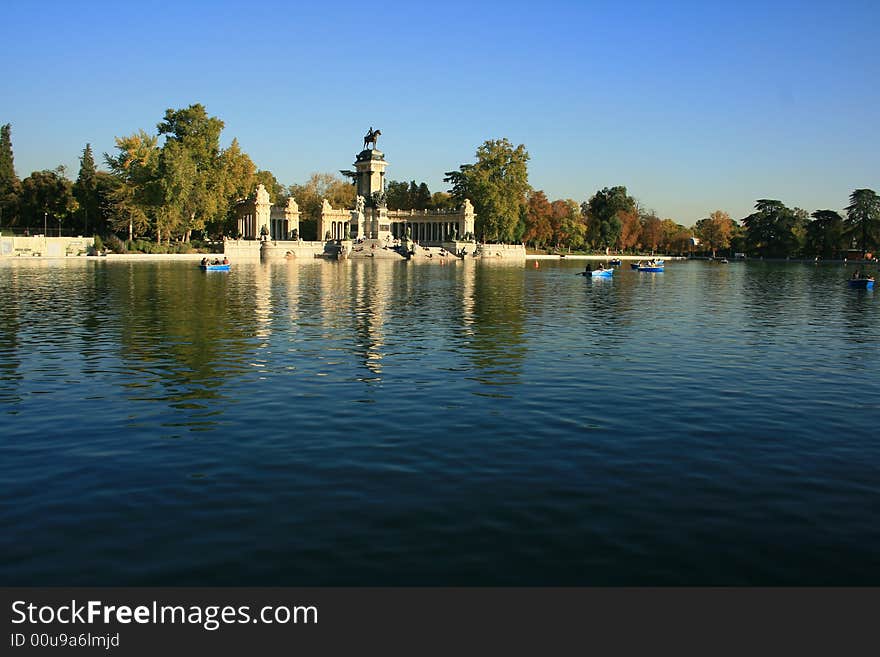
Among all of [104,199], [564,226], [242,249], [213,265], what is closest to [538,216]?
[564,226]

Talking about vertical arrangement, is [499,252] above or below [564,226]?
below

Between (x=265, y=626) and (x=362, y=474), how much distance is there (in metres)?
4.68

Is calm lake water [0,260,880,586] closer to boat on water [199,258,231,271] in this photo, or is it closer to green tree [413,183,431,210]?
boat on water [199,258,231,271]

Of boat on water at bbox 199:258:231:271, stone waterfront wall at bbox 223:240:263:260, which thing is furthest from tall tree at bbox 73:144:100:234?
boat on water at bbox 199:258:231:271

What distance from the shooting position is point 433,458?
13602mm

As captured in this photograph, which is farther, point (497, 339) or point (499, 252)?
point (499, 252)

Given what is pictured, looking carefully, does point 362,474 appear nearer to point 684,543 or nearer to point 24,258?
point 684,543

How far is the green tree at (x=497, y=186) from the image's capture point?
155250mm

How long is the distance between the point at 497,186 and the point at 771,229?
7568cm

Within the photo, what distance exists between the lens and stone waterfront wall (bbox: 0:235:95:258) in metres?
103

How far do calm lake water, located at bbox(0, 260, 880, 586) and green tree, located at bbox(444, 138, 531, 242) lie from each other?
12759 centimetres

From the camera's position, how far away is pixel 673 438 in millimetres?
15156

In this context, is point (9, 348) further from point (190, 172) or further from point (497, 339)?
point (190, 172)

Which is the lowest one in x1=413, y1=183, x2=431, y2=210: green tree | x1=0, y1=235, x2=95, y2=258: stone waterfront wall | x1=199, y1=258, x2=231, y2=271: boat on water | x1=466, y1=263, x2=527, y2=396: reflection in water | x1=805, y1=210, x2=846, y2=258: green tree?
x1=466, y1=263, x2=527, y2=396: reflection in water
